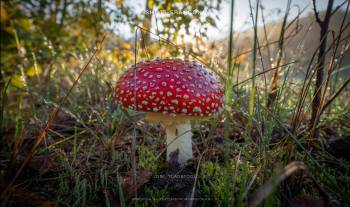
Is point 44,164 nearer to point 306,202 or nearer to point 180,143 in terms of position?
point 180,143

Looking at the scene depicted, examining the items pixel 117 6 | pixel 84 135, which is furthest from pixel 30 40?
pixel 84 135

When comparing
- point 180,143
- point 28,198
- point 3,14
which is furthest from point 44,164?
point 3,14

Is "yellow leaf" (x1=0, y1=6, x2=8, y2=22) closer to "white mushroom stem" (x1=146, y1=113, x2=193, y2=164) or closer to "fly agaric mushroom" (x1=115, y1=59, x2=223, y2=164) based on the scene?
"fly agaric mushroom" (x1=115, y1=59, x2=223, y2=164)

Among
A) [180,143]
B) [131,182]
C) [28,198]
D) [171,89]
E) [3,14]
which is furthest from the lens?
[3,14]

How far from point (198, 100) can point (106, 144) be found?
0.75 meters

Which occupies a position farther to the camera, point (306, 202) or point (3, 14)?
point (3, 14)

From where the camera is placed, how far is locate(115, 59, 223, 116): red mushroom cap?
149 centimetres

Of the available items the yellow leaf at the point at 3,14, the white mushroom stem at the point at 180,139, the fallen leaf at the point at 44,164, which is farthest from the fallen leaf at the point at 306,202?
the yellow leaf at the point at 3,14

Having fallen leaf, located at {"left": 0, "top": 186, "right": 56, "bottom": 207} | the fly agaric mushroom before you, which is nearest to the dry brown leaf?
the fly agaric mushroom

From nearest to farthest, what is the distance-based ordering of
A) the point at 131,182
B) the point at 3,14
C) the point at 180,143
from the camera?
1. the point at 131,182
2. the point at 180,143
3. the point at 3,14

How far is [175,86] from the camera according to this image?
4.91 ft

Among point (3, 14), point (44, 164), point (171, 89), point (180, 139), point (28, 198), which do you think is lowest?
point (28, 198)

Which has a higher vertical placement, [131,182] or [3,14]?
→ [3,14]

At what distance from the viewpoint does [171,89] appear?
149cm
